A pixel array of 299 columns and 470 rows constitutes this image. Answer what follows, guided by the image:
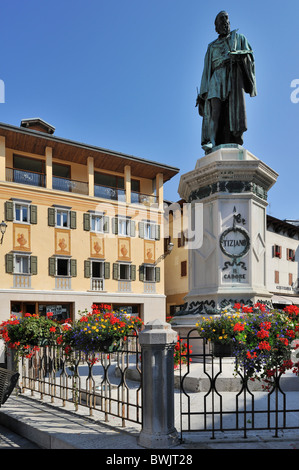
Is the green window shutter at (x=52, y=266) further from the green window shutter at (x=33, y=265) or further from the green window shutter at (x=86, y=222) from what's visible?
the green window shutter at (x=86, y=222)

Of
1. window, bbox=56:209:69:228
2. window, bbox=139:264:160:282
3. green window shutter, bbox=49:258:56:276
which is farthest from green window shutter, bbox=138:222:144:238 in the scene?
green window shutter, bbox=49:258:56:276

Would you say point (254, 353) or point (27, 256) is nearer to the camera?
point (254, 353)

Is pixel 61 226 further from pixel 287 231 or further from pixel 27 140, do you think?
pixel 287 231

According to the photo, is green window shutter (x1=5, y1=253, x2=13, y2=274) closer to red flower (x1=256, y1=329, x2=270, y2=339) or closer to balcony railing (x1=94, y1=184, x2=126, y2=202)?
balcony railing (x1=94, y1=184, x2=126, y2=202)

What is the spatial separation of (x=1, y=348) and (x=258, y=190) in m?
6.56

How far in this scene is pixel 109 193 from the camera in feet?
115

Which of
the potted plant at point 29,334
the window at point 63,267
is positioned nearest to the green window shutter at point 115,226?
Result: the window at point 63,267

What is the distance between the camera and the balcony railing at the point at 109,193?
34.6 meters

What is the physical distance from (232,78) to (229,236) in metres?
3.63

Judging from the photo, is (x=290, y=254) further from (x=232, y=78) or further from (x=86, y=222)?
(x=232, y=78)

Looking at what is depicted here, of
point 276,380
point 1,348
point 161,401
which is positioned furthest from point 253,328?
point 1,348

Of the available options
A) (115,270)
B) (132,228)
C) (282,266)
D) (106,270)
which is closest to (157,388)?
(106,270)

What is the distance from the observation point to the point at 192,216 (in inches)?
405

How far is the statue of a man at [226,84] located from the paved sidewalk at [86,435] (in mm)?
6677
